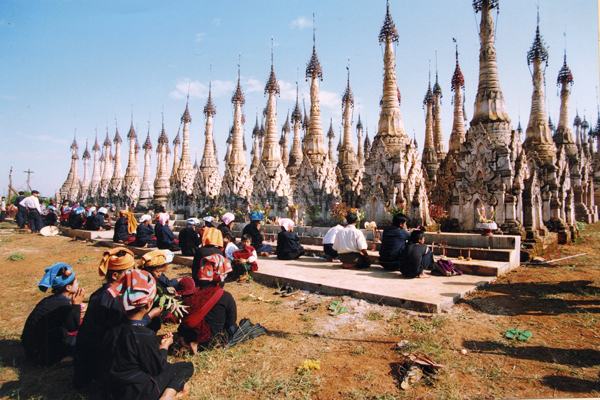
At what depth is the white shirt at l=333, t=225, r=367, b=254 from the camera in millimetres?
9086

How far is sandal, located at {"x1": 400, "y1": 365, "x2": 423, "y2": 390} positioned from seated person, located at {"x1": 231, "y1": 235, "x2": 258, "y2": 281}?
5.49 meters

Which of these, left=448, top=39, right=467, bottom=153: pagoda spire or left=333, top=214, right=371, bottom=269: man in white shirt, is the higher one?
left=448, top=39, right=467, bottom=153: pagoda spire

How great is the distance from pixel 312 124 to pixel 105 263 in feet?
61.4

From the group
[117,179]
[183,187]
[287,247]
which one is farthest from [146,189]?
[287,247]

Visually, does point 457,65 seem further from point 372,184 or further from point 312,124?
point 372,184

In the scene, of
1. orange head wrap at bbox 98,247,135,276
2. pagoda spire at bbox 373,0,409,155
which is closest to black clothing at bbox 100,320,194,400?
orange head wrap at bbox 98,247,135,276

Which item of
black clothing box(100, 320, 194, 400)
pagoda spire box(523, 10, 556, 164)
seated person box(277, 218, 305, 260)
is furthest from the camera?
pagoda spire box(523, 10, 556, 164)

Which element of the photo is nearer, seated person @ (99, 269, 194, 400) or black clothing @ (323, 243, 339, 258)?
seated person @ (99, 269, 194, 400)

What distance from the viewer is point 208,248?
6.88 m

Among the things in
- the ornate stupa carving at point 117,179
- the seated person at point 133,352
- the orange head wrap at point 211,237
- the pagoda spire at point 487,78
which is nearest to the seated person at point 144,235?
the orange head wrap at point 211,237

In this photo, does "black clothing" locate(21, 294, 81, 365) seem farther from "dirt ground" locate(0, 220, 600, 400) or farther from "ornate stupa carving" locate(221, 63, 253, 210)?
"ornate stupa carving" locate(221, 63, 253, 210)

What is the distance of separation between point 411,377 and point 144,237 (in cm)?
1235

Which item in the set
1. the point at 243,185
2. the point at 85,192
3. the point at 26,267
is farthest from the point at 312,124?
the point at 85,192

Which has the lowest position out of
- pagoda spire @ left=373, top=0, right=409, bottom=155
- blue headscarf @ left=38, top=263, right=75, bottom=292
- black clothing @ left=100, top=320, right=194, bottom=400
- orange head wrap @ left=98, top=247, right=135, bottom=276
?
black clothing @ left=100, top=320, right=194, bottom=400
